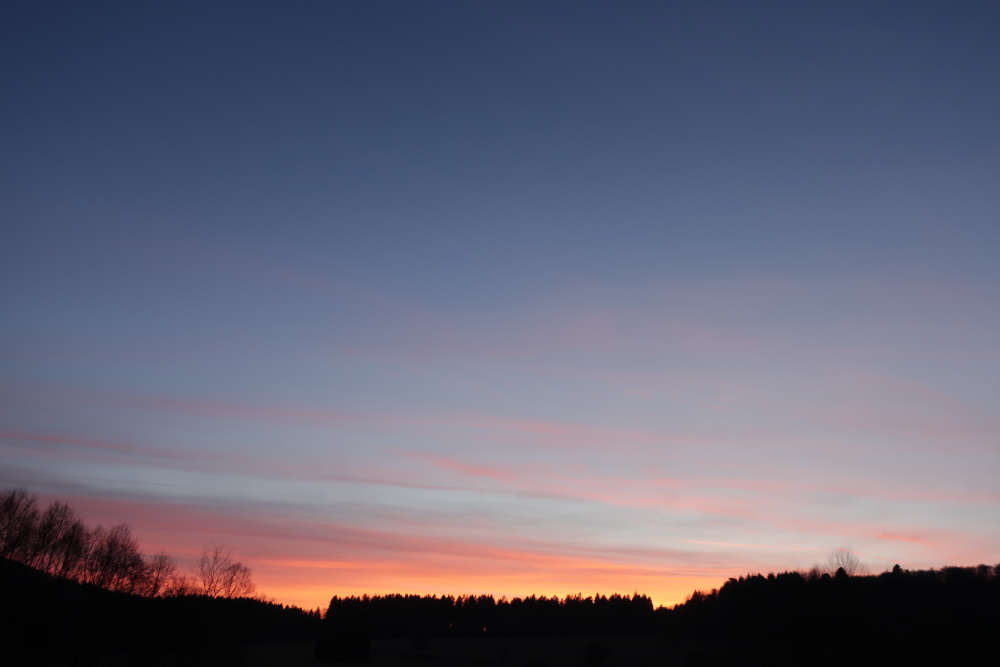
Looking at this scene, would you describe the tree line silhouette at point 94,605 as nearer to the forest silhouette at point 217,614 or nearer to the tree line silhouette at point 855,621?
the forest silhouette at point 217,614

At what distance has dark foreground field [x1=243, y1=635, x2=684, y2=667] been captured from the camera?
131m

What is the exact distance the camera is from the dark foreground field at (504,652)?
131 meters

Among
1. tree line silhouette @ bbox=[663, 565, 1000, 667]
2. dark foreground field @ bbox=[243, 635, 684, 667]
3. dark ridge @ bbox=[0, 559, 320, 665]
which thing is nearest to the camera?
dark ridge @ bbox=[0, 559, 320, 665]

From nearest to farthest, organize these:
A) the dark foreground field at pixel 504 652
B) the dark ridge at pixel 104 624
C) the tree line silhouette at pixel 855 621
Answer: the dark ridge at pixel 104 624, the tree line silhouette at pixel 855 621, the dark foreground field at pixel 504 652

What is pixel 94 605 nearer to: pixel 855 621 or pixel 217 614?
pixel 217 614

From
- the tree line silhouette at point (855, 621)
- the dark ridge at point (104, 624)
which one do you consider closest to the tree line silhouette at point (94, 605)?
the dark ridge at point (104, 624)

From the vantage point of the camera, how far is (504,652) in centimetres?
15325

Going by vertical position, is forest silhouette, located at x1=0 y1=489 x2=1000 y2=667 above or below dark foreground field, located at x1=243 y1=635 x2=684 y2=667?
above

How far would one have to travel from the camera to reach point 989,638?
8950 centimetres

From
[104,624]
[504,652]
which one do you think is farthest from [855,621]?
[104,624]

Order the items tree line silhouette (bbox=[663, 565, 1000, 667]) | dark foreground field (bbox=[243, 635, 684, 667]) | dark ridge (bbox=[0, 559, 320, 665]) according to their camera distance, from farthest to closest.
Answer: dark foreground field (bbox=[243, 635, 684, 667]) < tree line silhouette (bbox=[663, 565, 1000, 667]) < dark ridge (bbox=[0, 559, 320, 665])

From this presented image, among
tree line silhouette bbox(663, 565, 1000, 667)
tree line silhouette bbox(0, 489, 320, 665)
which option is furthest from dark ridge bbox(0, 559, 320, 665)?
tree line silhouette bbox(663, 565, 1000, 667)

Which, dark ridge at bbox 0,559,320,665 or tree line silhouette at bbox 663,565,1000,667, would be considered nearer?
dark ridge at bbox 0,559,320,665

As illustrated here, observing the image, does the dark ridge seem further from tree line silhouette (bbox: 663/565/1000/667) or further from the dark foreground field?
tree line silhouette (bbox: 663/565/1000/667)
